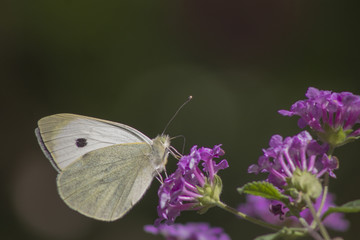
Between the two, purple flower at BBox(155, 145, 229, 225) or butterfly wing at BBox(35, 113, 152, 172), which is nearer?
purple flower at BBox(155, 145, 229, 225)

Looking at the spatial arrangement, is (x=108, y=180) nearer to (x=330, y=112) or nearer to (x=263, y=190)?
(x=263, y=190)

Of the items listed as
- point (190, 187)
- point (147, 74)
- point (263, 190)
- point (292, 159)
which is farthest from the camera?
point (147, 74)

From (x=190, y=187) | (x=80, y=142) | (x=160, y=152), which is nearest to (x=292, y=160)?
(x=190, y=187)

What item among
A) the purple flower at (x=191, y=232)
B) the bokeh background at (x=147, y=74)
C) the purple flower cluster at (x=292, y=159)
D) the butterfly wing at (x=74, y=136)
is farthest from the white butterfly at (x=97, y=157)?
the bokeh background at (x=147, y=74)

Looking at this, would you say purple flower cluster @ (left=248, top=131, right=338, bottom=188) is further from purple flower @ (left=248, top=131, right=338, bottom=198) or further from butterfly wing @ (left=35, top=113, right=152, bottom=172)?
butterfly wing @ (left=35, top=113, right=152, bottom=172)

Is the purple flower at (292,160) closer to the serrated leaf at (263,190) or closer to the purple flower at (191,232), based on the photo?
the serrated leaf at (263,190)

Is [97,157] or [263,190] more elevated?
[263,190]

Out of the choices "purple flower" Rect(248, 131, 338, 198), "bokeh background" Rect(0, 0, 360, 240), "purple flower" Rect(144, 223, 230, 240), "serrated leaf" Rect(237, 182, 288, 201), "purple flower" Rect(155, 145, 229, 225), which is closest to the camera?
"serrated leaf" Rect(237, 182, 288, 201)

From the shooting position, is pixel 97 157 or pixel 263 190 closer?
pixel 263 190

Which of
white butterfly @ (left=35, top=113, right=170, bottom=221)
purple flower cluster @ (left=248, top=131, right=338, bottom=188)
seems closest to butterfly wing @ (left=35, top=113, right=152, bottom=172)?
white butterfly @ (left=35, top=113, right=170, bottom=221)
